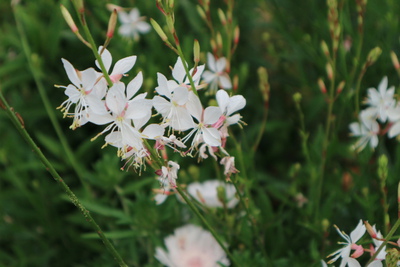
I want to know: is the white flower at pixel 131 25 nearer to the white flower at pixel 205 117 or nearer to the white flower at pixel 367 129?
the white flower at pixel 367 129

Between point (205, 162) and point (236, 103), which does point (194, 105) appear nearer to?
point (236, 103)

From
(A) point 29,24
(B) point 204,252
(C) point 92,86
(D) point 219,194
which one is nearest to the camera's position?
(C) point 92,86

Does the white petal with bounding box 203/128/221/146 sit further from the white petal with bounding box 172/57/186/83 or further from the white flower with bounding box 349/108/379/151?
the white flower with bounding box 349/108/379/151

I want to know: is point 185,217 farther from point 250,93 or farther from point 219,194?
point 250,93

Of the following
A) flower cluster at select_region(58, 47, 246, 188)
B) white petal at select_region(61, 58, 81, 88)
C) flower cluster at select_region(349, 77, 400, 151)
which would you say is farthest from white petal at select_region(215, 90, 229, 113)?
flower cluster at select_region(349, 77, 400, 151)

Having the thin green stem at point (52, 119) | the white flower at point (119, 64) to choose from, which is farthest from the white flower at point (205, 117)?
the thin green stem at point (52, 119)

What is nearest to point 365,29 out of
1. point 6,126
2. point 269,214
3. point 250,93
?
point 250,93
